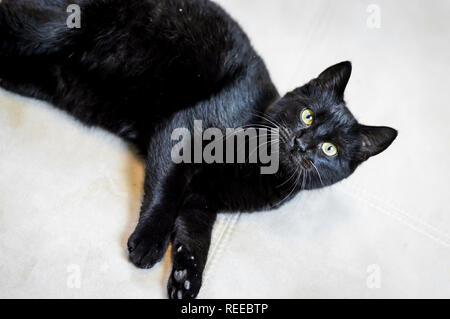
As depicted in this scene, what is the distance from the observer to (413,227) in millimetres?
1488

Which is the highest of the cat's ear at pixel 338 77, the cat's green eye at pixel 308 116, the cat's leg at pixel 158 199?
the cat's ear at pixel 338 77

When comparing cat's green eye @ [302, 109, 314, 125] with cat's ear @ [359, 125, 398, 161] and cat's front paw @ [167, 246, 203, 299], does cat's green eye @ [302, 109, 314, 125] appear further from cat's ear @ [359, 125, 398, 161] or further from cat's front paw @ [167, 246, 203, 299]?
cat's front paw @ [167, 246, 203, 299]

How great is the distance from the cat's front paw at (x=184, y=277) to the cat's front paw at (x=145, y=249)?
5cm

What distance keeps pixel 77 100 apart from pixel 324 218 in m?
0.86

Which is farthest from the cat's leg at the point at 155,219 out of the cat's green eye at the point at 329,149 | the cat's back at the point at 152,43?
the cat's green eye at the point at 329,149

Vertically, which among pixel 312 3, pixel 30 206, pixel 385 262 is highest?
pixel 312 3

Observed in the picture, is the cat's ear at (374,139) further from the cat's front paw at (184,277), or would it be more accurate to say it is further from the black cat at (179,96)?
the cat's front paw at (184,277)

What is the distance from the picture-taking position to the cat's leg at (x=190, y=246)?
3.75 ft

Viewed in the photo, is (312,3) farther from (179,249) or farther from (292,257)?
(179,249)

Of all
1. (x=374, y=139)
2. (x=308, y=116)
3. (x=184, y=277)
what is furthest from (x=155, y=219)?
(x=374, y=139)

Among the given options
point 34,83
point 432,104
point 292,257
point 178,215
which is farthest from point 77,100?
point 432,104

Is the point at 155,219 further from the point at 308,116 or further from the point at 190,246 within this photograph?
the point at 308,116

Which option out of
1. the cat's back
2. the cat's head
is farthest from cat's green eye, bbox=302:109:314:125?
the cat's back

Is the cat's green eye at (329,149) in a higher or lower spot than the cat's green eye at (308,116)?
lower
